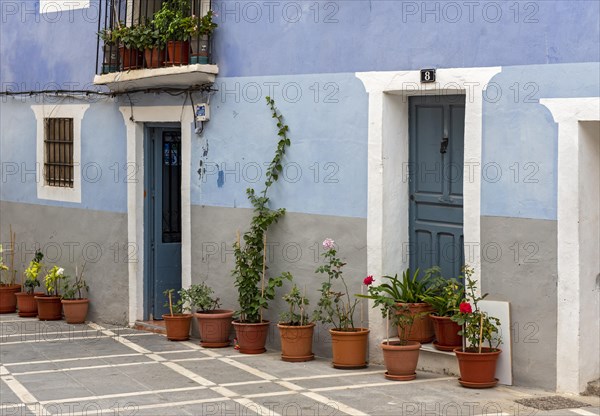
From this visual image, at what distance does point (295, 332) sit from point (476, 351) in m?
2.12

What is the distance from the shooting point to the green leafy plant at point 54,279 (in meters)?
14.3

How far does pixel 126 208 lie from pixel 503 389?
601 cm

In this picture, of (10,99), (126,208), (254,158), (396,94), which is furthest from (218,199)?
(10,99)

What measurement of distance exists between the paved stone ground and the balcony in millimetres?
3193

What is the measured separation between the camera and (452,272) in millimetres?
10938

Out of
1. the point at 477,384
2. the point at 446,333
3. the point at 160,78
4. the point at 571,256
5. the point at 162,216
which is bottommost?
the point at 477,384

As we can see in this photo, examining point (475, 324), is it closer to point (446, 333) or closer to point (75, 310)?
point (446, 333)

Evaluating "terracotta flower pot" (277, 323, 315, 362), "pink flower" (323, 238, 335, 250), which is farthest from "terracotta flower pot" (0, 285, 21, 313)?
"pink flower" (323, 238, 335, 250)

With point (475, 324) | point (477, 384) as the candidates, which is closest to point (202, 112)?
point (475, 324)

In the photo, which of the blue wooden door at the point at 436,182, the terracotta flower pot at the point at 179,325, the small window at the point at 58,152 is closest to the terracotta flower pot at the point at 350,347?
the blue wooden door at the point at 436,182

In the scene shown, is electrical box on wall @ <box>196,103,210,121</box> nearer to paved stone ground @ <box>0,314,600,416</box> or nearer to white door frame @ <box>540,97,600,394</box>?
paved stone ground @ <box>0,314,600,416</box>

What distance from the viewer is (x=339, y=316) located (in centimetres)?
1105

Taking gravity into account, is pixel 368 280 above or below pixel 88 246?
below

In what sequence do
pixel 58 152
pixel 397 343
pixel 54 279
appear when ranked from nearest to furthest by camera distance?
pixel 397 343 → pixel 54 279 → pixel 58 152
